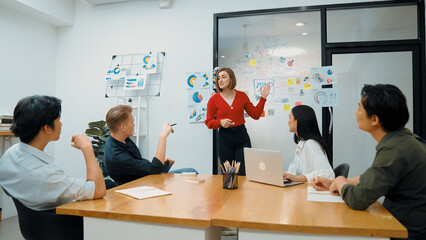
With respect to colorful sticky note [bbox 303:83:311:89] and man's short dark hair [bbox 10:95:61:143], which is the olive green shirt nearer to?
man's short dark hair [bbox 10:95:61:143]

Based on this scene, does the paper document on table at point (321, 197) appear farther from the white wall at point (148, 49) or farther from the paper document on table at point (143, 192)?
the white wall at point (148, 49)

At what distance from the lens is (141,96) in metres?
4.33

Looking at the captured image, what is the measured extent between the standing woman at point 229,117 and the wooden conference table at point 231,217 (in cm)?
159

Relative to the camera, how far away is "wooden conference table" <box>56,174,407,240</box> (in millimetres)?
1108

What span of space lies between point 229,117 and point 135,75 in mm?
1668

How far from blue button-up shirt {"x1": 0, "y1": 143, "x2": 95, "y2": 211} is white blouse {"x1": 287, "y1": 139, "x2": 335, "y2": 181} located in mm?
1356

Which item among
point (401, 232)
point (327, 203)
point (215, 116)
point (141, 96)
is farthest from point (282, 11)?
point (401, 232)

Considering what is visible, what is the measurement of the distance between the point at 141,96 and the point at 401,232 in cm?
373

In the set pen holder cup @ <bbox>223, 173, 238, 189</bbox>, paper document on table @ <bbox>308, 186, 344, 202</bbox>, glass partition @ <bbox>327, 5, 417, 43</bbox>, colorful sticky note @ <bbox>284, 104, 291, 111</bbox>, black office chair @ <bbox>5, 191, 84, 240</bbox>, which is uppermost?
glass partition @ <bbox>327, 5, 417, 43</bbox>

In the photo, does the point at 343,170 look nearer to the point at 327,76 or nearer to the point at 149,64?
the point at 327,76

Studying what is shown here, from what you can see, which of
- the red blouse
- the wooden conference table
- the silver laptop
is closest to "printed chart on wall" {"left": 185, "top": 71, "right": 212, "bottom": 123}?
the red blouse

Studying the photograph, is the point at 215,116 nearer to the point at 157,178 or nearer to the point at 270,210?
the point at 157,178

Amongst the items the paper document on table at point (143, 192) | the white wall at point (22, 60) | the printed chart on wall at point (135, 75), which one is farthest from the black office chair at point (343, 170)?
the white wall at point (22, 60)

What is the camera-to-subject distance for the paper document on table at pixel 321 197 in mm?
1463
